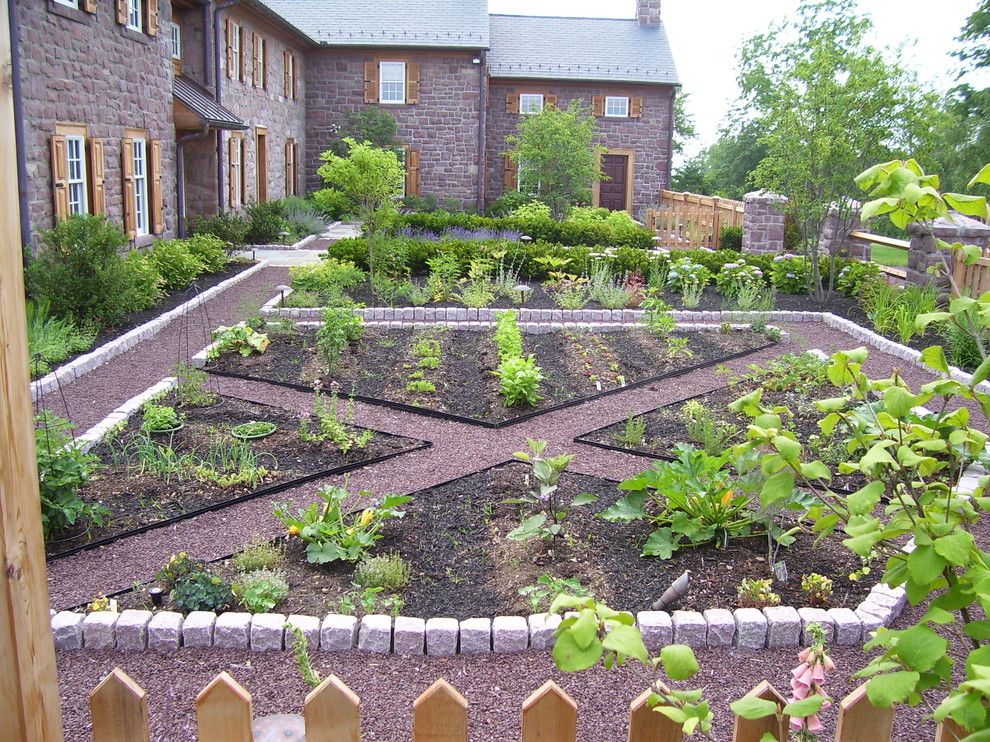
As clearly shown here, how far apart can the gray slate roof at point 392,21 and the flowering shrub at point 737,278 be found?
1435 centimetres

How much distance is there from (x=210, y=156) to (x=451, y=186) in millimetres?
9336

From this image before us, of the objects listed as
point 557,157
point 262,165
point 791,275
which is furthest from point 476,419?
point 557,157

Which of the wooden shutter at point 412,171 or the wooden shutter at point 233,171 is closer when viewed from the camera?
the wooden shutter at point 233,171

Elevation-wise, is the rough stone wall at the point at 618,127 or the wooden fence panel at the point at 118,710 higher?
the rough stone wall at the point at 618,127

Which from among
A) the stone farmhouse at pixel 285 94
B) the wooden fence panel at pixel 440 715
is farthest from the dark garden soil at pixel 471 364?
the wooden fence panel at pixel 440 715

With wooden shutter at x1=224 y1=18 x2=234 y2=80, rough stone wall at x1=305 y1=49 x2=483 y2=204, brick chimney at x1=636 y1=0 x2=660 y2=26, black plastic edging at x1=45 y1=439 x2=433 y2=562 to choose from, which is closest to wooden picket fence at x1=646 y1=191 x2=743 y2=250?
rough stone wall at x1=305 y1=49 x2=483 y2=204

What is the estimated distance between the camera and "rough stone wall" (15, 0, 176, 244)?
999cm

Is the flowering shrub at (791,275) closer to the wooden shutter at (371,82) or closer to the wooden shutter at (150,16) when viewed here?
the wooden shutter at (150,16)

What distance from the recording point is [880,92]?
11.0 m

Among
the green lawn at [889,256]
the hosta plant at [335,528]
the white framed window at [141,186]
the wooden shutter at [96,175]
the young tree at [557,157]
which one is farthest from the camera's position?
the green lawn at [889,256]

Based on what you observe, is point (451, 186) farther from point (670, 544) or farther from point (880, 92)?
point (670, 544)

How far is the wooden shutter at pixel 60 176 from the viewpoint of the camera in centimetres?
1039

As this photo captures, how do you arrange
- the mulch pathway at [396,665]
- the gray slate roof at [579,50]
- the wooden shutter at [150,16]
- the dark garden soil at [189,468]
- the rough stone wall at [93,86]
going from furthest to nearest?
the gray slate roof at [579,50]
the wooden shutter at [150,16]
the rough stone wall at [93,86]
the dark garden soil at [189,468]
the mulch pathway at [396,665]

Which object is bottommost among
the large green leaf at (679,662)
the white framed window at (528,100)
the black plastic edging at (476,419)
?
the black plastic edging at (476,419)
